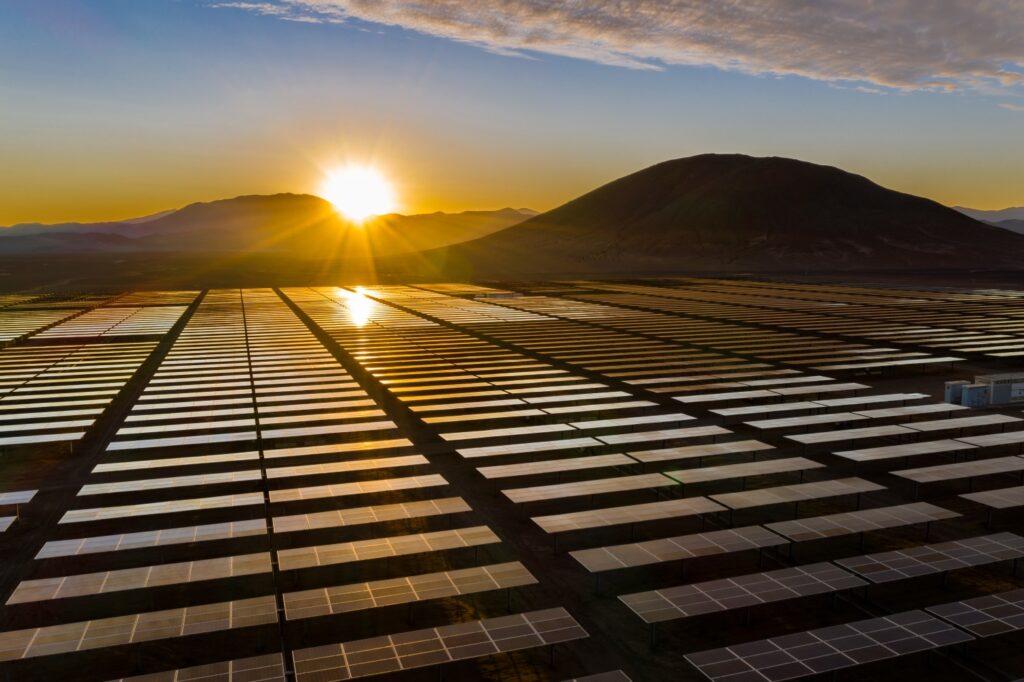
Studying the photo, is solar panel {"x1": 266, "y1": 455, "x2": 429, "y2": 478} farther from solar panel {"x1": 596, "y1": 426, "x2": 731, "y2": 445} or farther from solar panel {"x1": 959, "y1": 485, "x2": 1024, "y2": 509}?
solar panel {"x1": 959, "y1": 485, "x2": 1024, "y2": 509}

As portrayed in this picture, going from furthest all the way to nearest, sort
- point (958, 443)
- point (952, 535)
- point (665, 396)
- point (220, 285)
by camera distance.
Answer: point (220, 285) < point (665, 396) < point (958, 443) < point (952, 535)

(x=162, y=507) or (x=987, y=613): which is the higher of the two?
(x=162, y=507)

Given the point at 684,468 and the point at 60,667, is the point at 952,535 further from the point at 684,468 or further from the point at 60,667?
the point at 60,667

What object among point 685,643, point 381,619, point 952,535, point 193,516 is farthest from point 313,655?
point 952,535

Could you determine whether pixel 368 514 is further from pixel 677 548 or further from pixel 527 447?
pixel 677 548

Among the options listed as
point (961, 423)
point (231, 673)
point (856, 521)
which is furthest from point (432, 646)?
point (961, 423)

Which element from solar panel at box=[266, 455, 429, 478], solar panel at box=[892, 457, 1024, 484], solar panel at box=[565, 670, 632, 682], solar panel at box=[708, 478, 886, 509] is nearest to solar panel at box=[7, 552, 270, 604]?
solar panel at box=[266, 455, 429, 478]
